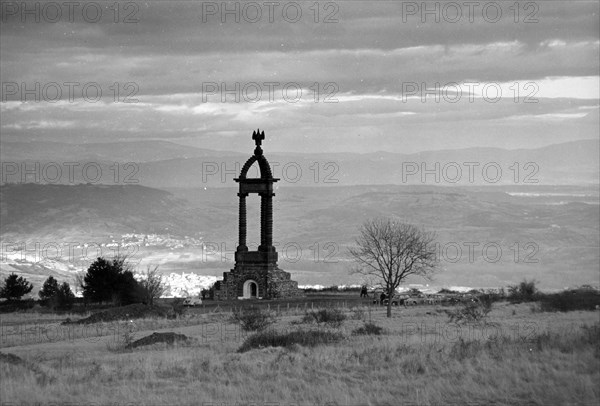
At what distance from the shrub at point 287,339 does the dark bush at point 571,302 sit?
1644 cm

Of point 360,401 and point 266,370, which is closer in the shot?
point 360,401

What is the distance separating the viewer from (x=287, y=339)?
1378 inches

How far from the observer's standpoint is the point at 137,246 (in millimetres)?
163125

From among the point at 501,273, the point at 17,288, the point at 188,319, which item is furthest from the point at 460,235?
the point at 188,319

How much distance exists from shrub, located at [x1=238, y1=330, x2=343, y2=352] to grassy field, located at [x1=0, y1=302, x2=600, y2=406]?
17.3 inches

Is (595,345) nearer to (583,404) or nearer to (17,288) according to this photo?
(583,404)

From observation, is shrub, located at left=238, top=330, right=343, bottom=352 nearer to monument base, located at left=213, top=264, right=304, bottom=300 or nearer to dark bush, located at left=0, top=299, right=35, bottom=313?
monument base, located at left=213, top=264, right=304, bottom=300

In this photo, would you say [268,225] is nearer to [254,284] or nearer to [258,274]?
[258,274]

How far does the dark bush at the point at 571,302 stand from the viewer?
164ft

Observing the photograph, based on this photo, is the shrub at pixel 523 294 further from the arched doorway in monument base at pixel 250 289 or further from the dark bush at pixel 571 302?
the arched doorway in monument base at pixel 250 289

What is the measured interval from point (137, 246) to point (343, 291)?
90.1 m

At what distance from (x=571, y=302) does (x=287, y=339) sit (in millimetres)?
20160

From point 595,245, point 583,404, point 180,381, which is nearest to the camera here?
point 583,404

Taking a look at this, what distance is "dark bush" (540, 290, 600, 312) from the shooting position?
4991cm
